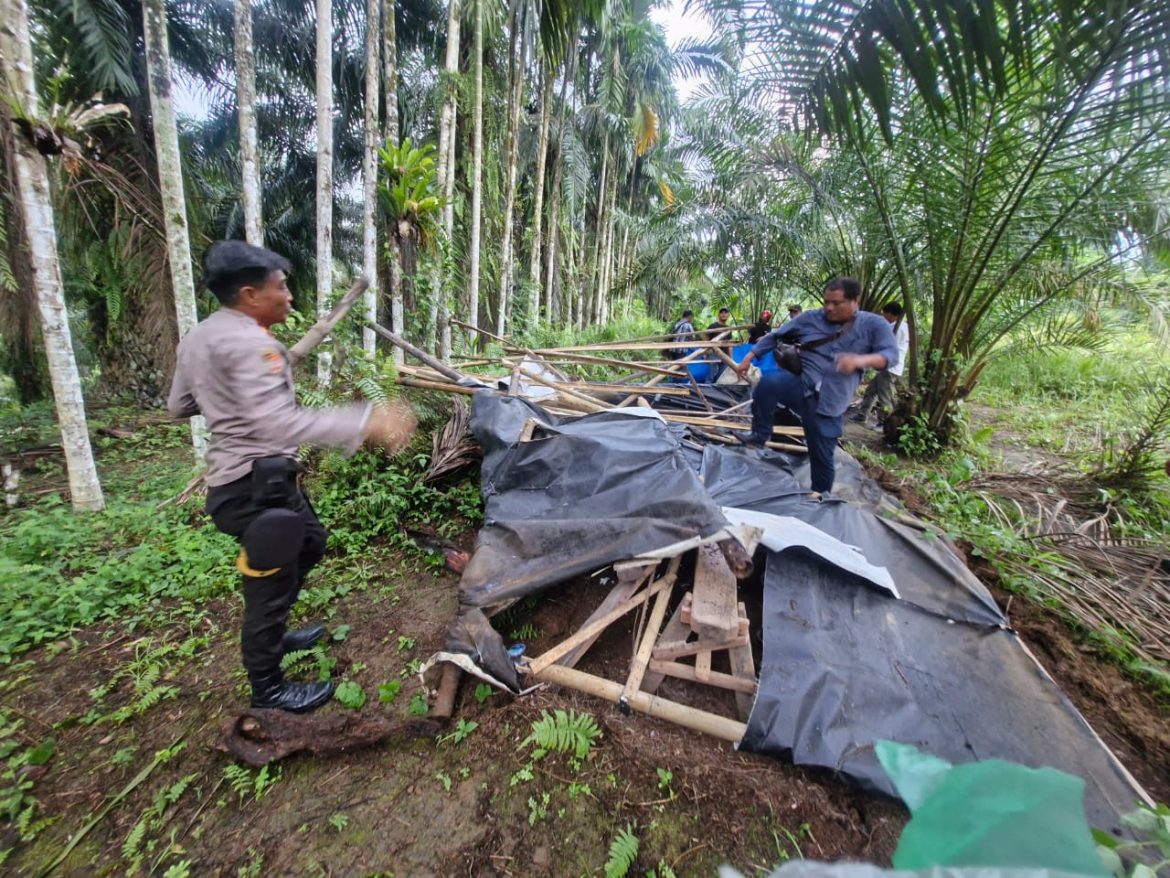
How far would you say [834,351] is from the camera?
3162 mm

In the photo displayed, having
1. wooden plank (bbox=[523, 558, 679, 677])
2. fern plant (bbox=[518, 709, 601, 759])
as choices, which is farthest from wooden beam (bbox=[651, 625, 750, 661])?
fern plant (bbox=[518, 709, 601, 759])

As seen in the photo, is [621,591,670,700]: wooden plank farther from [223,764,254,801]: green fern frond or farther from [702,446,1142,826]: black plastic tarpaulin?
[223,764,254,801]: green fern frond

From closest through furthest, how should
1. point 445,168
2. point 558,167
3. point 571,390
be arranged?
point 571,390, point 445,168, point 558,167

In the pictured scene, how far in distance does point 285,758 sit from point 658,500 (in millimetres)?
1860

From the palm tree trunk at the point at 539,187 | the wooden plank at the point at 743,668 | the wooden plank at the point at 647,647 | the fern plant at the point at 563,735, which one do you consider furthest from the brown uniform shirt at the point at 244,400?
the palm tree trunk at the point at 539,187

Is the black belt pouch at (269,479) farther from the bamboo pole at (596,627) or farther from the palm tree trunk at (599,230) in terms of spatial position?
the palm tree trunk at (599,230)

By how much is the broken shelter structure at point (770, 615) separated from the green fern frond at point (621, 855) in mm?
449

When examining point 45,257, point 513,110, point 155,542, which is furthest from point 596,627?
point 513,110

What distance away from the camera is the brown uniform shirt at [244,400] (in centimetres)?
158

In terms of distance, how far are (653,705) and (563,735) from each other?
1.24 ft

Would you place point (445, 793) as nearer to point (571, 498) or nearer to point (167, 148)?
point (571, 498)

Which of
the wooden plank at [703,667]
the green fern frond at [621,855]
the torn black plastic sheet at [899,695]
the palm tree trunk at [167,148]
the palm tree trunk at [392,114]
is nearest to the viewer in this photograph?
the green fern frond at [621,855]

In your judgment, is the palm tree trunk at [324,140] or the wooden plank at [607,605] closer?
the wooden plank at [607,605]

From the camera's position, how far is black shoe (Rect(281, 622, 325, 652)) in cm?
216
